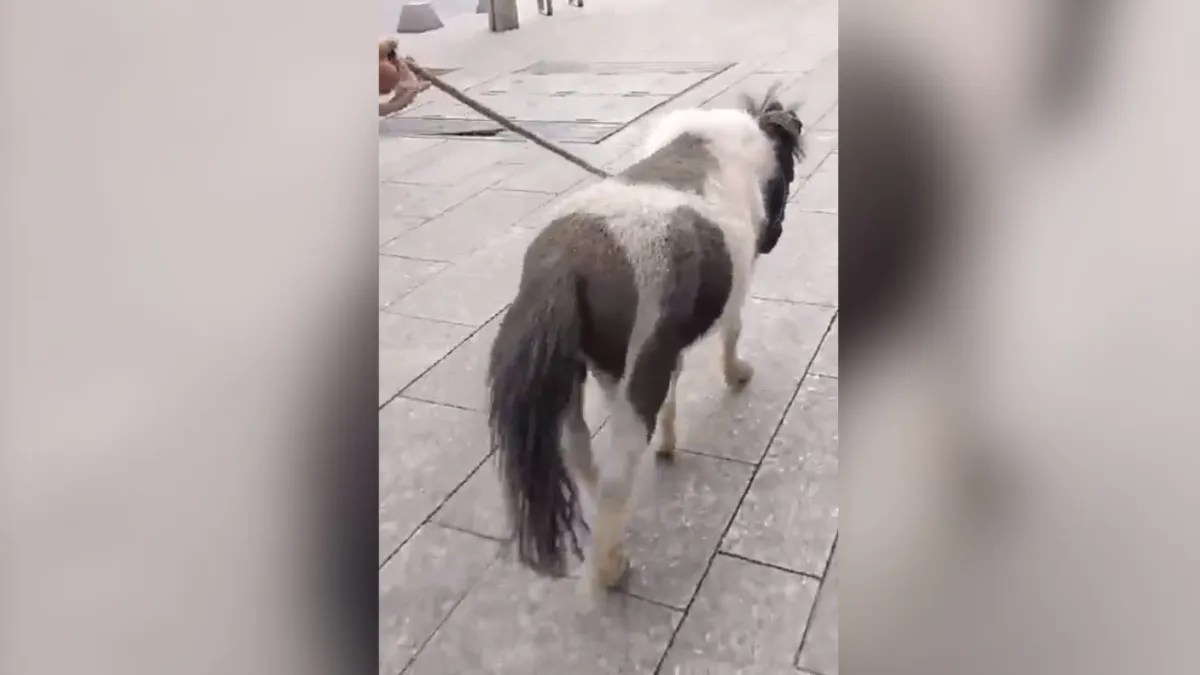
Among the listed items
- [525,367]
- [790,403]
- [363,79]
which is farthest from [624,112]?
[363,79]

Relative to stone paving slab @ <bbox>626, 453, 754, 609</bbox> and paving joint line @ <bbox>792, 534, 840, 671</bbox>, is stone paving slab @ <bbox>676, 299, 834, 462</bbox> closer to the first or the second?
stone paving slab @ <bbox>626, 453, 754, 609</bbox>

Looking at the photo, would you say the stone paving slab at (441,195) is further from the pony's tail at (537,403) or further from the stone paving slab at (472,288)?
the pony's tail at (537,403)

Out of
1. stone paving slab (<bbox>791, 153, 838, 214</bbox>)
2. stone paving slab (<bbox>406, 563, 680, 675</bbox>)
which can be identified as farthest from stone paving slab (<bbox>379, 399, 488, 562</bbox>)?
stone paving slab (<bbox>791, 153, 838, 214</bbox>)

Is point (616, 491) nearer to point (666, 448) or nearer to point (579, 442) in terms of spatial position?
point (579, 442)

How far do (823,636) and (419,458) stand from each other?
511 mm

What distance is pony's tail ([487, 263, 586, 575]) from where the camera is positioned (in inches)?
28.5

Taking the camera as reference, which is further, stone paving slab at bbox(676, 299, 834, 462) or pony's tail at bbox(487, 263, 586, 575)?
stone paving slab at bbox(676, 299, 834, 462)

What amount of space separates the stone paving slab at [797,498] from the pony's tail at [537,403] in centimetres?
26

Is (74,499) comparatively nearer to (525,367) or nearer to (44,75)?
(44,75)

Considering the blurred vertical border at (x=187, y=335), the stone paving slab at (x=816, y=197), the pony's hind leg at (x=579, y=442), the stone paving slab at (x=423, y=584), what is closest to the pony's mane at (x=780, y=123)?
the stone paving slab at (x=816, y=197)

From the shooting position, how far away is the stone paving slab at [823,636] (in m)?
0.79

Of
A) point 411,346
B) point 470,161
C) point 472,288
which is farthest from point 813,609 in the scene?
point 470,161

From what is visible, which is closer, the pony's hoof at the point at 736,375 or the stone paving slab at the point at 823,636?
the stone paving slab at the point at 823,636

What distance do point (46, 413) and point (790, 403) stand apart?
1.00 m
